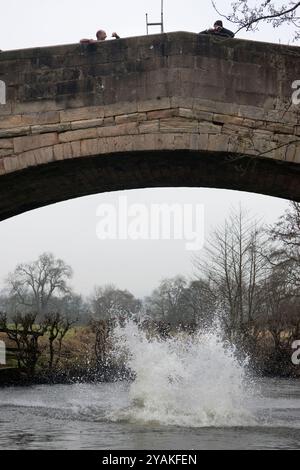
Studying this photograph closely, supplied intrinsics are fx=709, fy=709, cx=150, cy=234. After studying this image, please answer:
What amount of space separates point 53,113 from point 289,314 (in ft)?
69.7

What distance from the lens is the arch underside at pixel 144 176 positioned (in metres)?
9.49

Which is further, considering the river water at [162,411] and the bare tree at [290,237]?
the bare tree at [290,237]

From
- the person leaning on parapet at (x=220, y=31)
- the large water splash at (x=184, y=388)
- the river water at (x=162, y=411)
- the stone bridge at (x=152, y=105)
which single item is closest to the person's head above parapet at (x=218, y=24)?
the person leaning on parapet at (x=220, y=31)

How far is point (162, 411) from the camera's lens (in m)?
11.5

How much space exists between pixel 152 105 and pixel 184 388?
5.70 meters

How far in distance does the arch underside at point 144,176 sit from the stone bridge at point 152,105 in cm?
5

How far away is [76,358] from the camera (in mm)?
24156

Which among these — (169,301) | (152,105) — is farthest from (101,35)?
(169,301)

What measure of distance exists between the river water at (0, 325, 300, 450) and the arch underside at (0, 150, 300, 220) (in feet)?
11.5

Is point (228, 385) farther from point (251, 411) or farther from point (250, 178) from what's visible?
point (250, 178)

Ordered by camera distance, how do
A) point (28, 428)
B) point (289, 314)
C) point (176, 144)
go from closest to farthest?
point (176, 144) < point (28, 428) < point (289, 314)

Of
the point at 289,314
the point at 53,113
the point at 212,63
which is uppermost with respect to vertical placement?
the point at 212,63

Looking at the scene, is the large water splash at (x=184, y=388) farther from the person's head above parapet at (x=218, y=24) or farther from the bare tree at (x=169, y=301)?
the bare tree at (x=169, y=301)

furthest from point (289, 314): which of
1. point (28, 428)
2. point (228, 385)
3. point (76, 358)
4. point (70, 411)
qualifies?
point (28, 428)
